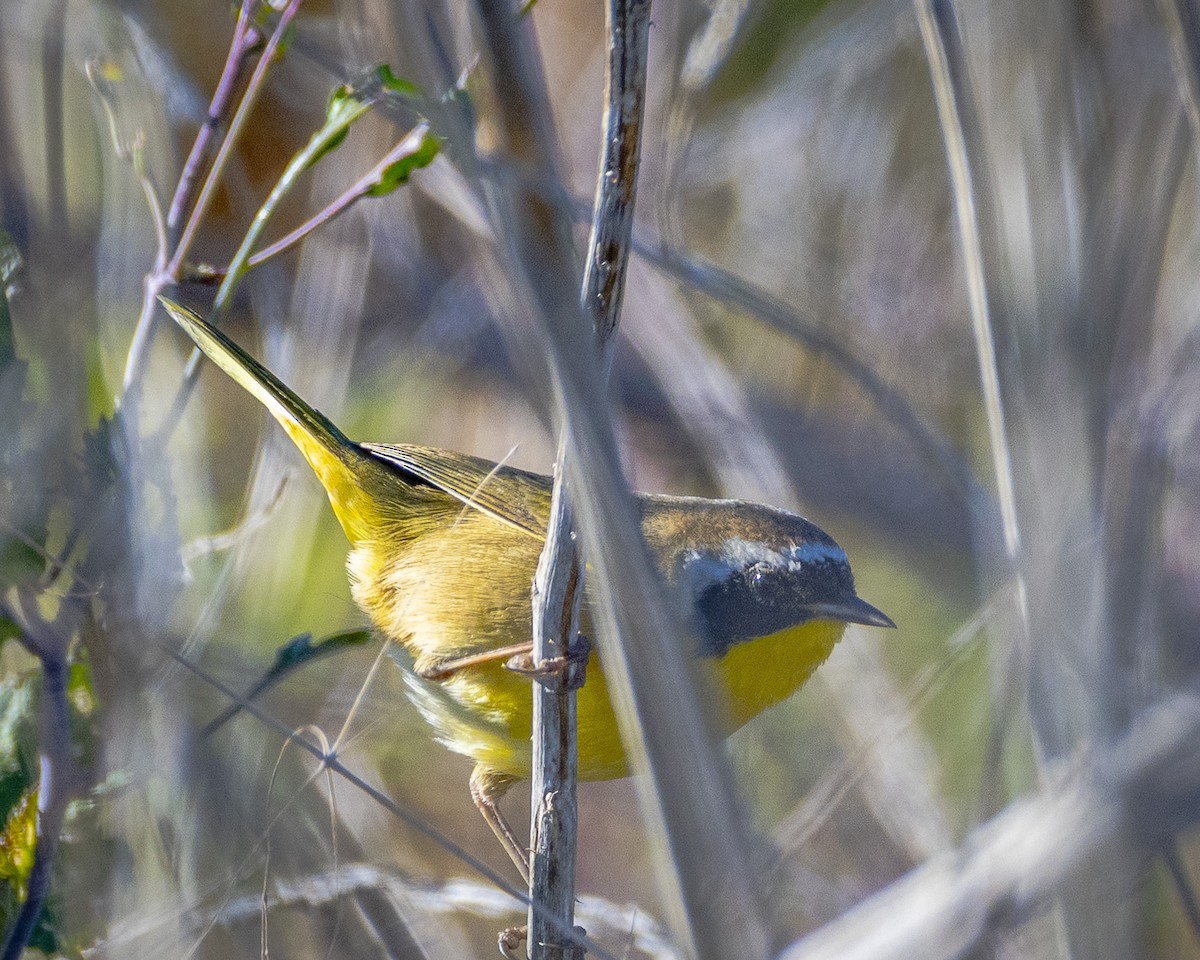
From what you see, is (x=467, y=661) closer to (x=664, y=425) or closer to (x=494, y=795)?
(x=494, y=795)

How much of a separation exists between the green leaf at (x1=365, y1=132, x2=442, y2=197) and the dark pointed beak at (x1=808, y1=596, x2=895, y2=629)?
46.5 inches

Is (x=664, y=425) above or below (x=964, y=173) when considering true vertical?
above

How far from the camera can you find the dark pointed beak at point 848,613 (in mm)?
2152

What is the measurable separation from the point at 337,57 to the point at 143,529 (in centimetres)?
180

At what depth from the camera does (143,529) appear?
5.28 ft

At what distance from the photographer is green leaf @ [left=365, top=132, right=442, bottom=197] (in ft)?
5.18

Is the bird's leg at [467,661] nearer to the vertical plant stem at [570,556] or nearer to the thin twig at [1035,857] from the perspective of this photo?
the vertical plant stem at [570,556]

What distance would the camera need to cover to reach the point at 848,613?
7.09 feet

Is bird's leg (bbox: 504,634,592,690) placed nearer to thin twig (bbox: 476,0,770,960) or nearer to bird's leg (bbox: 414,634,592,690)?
bird's leg (bbox: 414,634,592,690)

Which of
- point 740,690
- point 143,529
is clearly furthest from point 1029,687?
point 143,529

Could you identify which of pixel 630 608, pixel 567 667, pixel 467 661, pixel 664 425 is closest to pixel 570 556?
pixel 567 667

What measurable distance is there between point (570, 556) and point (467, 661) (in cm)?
89

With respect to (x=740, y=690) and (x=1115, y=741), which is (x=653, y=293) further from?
(x=1115, y=741)

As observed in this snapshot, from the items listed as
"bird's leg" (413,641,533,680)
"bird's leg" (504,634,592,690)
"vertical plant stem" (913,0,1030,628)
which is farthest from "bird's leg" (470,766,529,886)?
"vertical plant stem" (913,0,1030,628)
